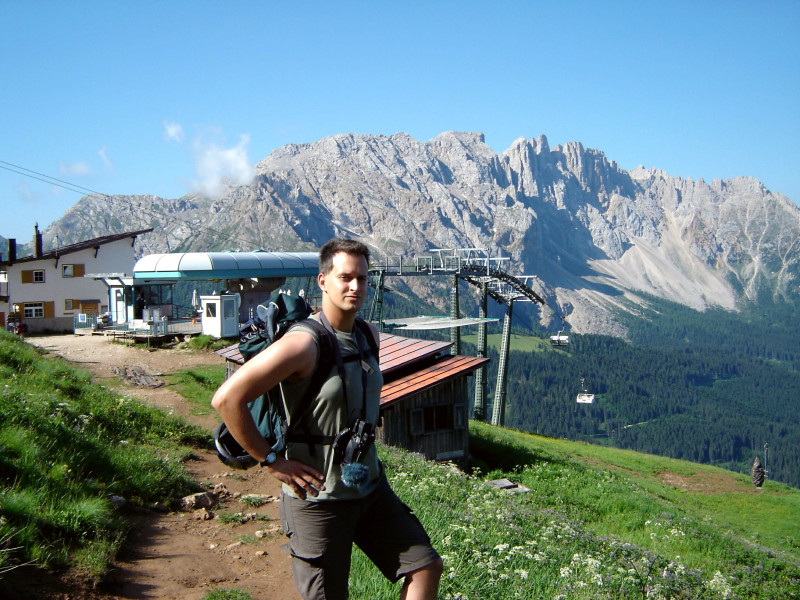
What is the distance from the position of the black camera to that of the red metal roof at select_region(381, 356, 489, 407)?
14.8 metres

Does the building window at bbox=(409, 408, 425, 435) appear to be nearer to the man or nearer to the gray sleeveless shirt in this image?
the man

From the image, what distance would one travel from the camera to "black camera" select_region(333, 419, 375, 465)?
3441 millimetres

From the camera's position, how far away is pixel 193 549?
6.73m

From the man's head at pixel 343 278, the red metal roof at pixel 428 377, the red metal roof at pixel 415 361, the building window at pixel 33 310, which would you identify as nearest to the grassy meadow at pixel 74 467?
the man's head at pixel 343 278

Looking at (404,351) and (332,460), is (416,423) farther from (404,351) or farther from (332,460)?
(332,460)

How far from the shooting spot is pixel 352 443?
3.44 meters

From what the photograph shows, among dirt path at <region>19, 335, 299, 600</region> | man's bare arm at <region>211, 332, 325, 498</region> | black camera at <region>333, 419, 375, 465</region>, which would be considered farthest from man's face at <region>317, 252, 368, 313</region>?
dirt path at <region>19, 335, 299, 600</region>

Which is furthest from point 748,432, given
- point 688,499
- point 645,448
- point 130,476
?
point 130,476

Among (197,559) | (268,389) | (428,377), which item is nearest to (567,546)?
(197,559)

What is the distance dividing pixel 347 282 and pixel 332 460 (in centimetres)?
100

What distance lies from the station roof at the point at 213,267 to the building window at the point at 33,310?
9.43 m

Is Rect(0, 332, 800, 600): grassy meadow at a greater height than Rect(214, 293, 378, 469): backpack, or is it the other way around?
Rect(214, 293, 378, 469): backpack

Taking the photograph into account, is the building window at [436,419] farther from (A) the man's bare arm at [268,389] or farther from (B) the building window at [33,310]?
(B) the building window at [33,310]

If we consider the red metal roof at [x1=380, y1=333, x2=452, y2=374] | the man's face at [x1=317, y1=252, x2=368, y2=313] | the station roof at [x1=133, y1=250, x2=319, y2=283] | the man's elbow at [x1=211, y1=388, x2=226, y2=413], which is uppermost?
the station roof at [x1=133, y1=250, x2=319, y2=283]
